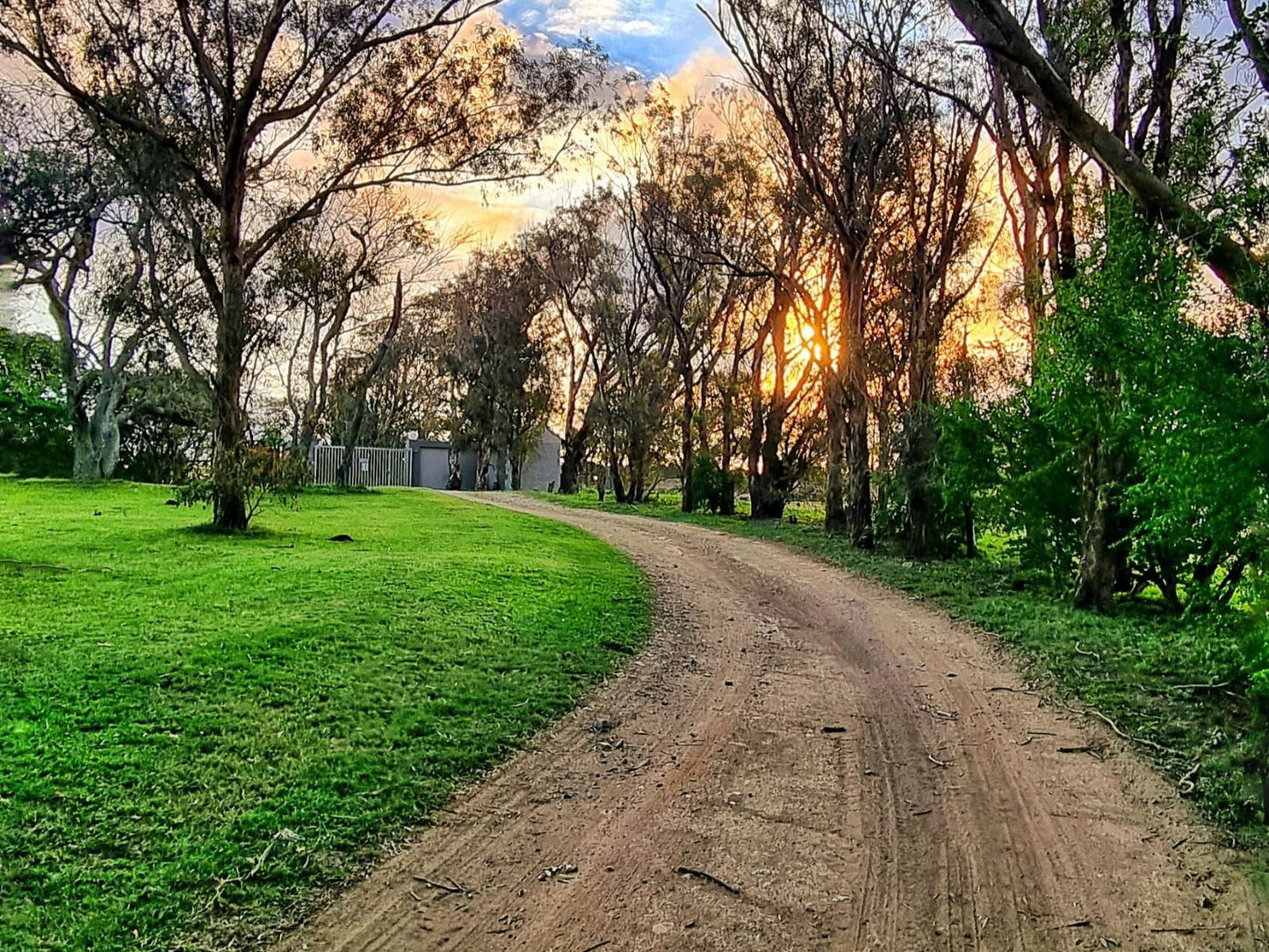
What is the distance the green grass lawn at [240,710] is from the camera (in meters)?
→ 3.00

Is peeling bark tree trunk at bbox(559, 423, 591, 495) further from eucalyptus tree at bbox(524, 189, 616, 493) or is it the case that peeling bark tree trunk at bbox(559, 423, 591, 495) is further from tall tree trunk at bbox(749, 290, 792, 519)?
tall tree trunk at bbox(749, 290, 792, 519)

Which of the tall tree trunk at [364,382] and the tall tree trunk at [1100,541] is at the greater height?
the tall tree trunk at [364,382]

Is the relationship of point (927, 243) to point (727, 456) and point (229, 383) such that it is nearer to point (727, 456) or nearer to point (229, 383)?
point (727, 456)

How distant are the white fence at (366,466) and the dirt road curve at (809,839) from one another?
82.7 feet

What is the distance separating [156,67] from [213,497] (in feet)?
24.1

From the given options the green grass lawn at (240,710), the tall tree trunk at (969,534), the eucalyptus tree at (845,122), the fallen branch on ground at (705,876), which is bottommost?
the fallen branch on ground at (705,876)

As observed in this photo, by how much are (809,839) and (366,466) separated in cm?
3161

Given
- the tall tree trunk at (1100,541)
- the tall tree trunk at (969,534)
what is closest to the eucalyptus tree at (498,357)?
the tall tree trunk at (969,534)

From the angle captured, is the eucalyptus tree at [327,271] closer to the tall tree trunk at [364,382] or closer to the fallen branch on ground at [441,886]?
the tall tree trunk at [364,382]

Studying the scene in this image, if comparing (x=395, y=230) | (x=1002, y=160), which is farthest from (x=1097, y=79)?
(x=395, y=230)

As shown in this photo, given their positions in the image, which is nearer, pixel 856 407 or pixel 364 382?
pixel 856 407

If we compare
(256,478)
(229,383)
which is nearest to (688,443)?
(256,478)

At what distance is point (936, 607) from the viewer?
8.87 meters

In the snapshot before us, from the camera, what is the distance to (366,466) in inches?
1293
